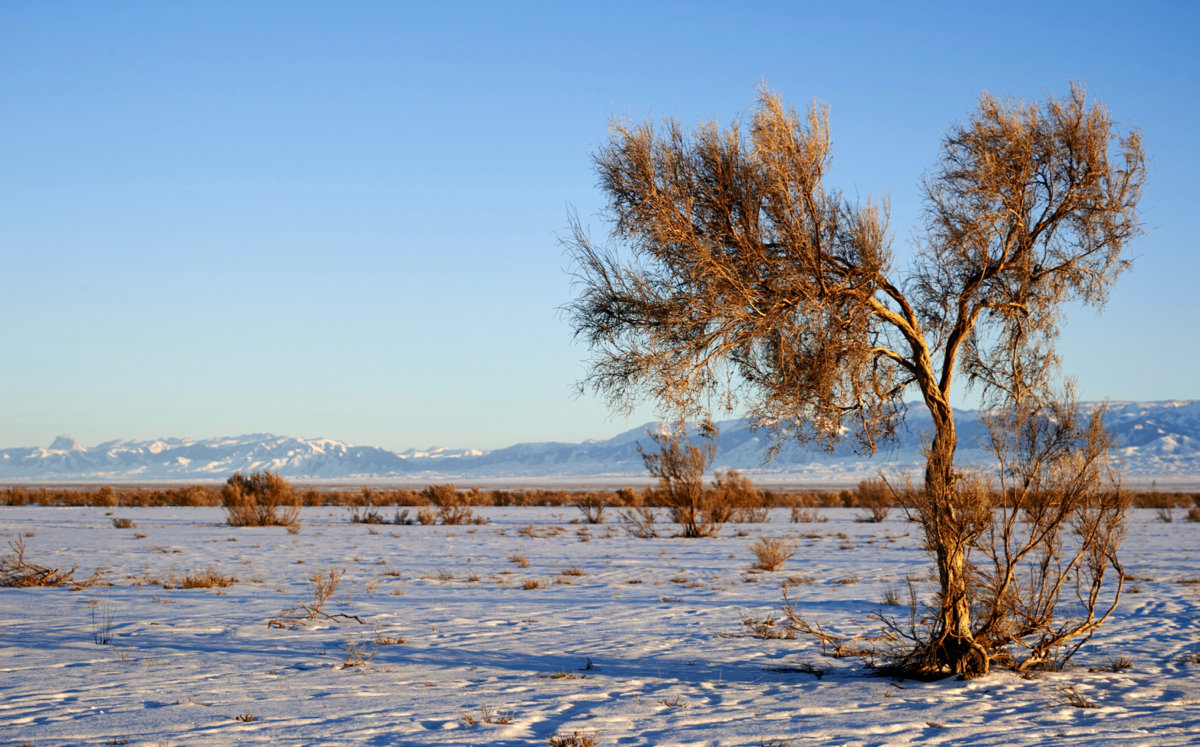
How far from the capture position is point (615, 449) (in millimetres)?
196500

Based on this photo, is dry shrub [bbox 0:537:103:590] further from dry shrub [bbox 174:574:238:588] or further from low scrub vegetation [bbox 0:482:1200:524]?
low scrub vegetation [bbox 0:482:1200:524]

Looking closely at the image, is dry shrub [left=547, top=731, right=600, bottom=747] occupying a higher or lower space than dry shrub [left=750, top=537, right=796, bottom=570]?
higher

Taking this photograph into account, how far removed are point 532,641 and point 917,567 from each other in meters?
9.66

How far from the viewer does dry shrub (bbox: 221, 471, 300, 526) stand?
89.5 ft

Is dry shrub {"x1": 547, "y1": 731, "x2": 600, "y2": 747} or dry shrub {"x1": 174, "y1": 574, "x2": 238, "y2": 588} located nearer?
dry shrub {"x1": 547, "y1": 731, "x2": 600, "y2": 747}

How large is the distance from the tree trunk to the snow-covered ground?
24 centimetres

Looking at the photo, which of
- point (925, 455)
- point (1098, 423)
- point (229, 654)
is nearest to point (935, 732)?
point (925, 455)

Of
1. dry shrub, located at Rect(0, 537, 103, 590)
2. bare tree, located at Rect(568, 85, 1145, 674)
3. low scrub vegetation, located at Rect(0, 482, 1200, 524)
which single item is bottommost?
low scrub vegetation, located at Rect(0, 482, 1200, 524)

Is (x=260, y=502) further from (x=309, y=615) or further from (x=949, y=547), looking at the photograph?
(x=949, y=547)

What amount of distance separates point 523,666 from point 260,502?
79.3 feet

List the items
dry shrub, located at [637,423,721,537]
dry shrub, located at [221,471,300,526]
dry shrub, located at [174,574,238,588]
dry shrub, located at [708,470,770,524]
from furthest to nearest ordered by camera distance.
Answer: dry shrub, located at [221,471,300,526] < dry shrub, located at [708,470,770,524] < dry shrub, located at [637,423,721,537] < dry shrub, located at [174,574,238,588]

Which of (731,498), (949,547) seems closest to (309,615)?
(949,547)

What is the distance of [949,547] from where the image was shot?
7.11 m

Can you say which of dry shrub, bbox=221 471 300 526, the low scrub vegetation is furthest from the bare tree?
the low scrub vegetation
